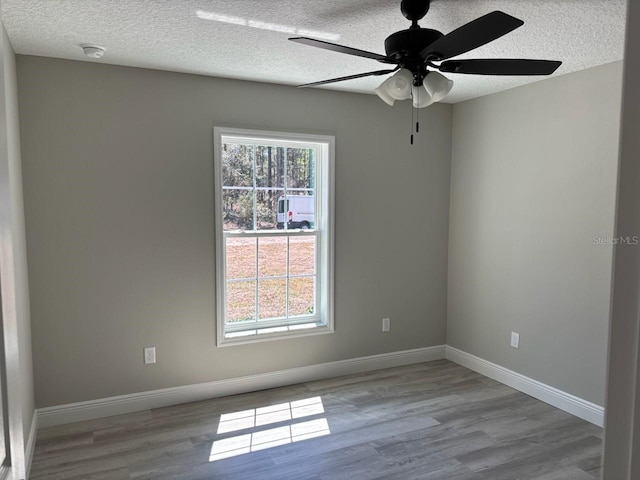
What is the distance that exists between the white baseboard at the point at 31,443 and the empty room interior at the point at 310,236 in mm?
40

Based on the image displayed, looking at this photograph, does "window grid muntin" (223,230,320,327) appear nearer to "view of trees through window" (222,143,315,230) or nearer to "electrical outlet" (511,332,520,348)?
"view of trees through window" (222,143,315,230)

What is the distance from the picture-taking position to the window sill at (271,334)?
3646 millimetres

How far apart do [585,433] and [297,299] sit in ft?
7.65

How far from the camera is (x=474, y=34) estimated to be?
166 centimetres

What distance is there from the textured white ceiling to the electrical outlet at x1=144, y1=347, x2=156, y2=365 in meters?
2.03

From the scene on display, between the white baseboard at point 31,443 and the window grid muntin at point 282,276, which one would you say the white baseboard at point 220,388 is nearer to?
the white baseboard at point 31,443

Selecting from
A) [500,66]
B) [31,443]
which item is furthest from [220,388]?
[500,66]

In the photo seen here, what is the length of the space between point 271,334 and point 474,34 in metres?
2.77

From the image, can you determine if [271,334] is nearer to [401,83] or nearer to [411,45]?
[401,83]

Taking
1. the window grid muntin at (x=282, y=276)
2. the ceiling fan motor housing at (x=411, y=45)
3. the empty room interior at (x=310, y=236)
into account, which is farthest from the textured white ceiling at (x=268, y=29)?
the window grid muntin at (x=282, y=276)

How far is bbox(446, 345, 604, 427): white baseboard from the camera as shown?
325 cm

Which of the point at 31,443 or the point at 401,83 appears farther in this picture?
the point at 31,443

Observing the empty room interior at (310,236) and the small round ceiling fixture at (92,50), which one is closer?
the empty room interior at (310,236)

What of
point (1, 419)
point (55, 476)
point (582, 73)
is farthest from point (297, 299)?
point (1, 419)
